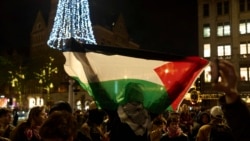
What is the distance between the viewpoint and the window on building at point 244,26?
5488 centimetres

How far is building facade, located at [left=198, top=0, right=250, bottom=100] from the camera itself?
54438 millimetres

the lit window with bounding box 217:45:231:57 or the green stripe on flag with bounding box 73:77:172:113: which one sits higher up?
the lit window with bounding box 217:45:231:57

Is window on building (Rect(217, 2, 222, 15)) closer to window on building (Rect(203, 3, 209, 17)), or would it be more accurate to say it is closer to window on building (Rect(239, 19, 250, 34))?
window on building (Rect(203, 3, 209, 17))

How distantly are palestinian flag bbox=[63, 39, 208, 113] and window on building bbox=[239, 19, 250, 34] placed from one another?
51211 mm

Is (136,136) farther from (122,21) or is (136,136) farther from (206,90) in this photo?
(122,21)

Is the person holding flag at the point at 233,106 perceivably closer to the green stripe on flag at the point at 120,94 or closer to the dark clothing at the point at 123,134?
the dark clothing at the point at 123,134

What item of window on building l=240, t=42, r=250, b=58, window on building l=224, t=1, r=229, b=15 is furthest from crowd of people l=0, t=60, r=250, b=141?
window on building l=224, t=1, r=229, b=15

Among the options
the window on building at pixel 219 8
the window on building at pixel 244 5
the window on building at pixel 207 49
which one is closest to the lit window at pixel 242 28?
the window on building at pixel 244 5

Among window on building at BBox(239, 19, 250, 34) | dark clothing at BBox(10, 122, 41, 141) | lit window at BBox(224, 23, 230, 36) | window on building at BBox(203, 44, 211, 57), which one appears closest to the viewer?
dark clothing at BBox(10, 122, 41, 141)

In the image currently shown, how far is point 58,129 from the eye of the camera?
10.7 feet

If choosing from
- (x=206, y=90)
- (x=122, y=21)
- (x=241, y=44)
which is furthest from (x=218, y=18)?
(x=122, y=21)

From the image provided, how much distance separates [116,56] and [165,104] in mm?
938

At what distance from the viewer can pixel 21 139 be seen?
6297 mm

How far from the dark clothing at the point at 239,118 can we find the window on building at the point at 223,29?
55.9 meters
